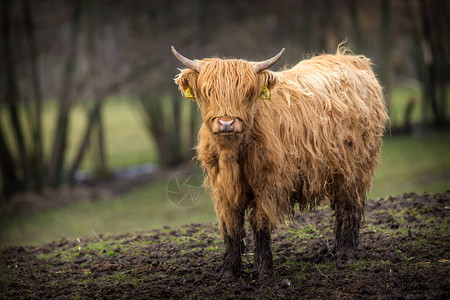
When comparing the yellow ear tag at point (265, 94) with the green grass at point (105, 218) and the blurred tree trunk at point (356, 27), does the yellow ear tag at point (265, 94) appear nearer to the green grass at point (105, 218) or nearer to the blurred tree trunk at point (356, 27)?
the green grass at point (105, 218)

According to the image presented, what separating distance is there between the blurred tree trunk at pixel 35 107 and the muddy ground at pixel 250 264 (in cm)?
845

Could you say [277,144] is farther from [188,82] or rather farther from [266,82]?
[188,82]

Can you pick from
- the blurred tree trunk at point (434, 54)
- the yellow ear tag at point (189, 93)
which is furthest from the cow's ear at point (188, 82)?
the blurred tree trunk at point (434, 54)

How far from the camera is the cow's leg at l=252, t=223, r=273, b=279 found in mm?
5816

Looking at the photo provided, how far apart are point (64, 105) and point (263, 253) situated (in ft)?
40.0

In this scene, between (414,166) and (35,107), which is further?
(414,166)

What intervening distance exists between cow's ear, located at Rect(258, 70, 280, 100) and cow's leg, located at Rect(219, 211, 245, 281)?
122cm

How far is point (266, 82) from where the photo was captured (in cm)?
561

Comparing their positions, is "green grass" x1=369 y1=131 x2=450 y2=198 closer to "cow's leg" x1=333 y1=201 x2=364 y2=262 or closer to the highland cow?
"cow's leg" x1=333 y1=201 x2=364 y2=262

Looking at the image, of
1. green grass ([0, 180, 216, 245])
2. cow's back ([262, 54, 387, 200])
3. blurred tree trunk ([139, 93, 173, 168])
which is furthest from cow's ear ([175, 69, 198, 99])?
blurred tree trunk ([139, 93, 173, 168])

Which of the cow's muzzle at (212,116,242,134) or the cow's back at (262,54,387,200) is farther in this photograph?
the cow's back at (262,54,387,200)

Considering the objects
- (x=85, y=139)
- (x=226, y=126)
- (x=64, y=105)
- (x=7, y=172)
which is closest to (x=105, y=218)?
(x=7, y=172)

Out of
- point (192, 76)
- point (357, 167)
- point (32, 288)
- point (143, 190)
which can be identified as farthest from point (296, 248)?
point (143, 190)

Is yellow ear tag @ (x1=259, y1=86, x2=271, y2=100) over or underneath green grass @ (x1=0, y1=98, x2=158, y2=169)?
over
